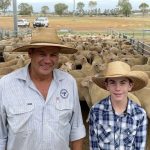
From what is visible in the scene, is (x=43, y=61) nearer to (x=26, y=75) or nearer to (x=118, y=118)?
(x=26, y=75)

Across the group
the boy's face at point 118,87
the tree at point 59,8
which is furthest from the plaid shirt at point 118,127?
the tree at point 59,8

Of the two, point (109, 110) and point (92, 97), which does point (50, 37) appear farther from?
point (92, 97)

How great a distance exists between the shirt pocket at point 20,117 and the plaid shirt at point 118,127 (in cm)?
63

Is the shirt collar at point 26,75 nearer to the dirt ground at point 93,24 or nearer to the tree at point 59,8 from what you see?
the dirt ground at point 93,24

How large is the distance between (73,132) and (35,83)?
22.3 inches

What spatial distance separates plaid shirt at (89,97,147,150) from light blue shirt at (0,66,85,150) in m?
0.29

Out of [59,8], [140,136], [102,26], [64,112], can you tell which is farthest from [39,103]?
[59,8]

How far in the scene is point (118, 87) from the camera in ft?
10.5

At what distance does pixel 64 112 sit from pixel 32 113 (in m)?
0.27

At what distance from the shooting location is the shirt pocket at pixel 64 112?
303cm

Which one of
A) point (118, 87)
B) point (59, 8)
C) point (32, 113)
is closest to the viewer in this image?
point (32, 113)

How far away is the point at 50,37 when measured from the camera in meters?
3.11

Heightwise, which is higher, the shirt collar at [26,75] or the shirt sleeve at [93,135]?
the shirt collar at [26,75]

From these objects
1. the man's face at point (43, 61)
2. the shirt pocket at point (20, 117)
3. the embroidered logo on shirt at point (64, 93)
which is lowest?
the shirt pocket at point (20, 117)
